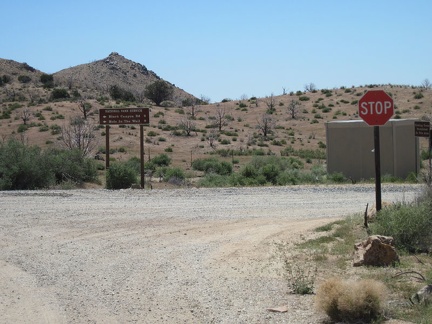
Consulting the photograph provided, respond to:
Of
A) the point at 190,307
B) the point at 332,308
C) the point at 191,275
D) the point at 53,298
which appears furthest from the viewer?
the point at 191,275

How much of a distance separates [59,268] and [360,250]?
5494mm

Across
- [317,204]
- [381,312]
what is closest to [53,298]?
[381,312]

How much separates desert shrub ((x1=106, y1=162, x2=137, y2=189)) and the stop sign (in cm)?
1744

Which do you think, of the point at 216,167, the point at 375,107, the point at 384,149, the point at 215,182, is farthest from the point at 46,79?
the point at 375,107

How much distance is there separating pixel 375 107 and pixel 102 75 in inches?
4460

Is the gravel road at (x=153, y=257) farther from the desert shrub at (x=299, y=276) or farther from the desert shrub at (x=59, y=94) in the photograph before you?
the desert shrub at (x=59, y=94)

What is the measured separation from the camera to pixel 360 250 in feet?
37.0

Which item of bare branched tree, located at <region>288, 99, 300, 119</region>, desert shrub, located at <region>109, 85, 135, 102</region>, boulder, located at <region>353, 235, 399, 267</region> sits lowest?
boulder, located at <region>353, 235, 399, 267</region>

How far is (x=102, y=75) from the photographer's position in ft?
404

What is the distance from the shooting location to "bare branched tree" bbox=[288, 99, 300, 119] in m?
87.6

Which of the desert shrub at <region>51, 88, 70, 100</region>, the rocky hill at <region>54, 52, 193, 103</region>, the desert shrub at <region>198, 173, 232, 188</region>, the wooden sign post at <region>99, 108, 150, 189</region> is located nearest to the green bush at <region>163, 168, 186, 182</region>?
the desert shrub at <region>198, 173, 232, 188</region>

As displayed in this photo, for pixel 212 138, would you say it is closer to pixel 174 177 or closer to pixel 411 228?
pixel 174 177

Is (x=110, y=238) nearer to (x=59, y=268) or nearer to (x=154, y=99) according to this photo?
(x=59, y=268)

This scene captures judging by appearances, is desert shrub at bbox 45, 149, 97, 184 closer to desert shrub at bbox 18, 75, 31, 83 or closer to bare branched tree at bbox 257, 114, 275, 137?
bare branched tree at bbox 257, 114, 275, 137
